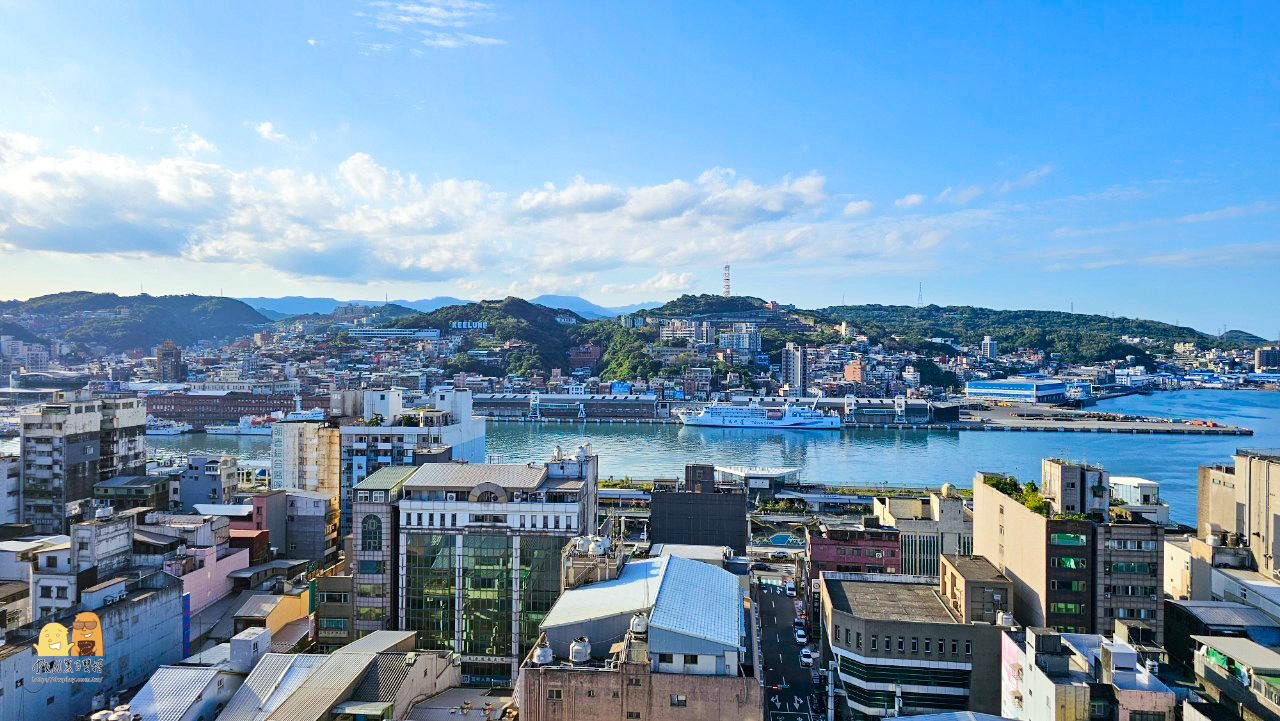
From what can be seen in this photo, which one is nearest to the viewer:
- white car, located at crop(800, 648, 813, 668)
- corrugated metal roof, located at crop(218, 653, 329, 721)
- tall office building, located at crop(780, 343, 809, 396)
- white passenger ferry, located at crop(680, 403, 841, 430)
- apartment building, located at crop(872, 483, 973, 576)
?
corrugated metal roof, located at crop(218, 653, 329, 721)

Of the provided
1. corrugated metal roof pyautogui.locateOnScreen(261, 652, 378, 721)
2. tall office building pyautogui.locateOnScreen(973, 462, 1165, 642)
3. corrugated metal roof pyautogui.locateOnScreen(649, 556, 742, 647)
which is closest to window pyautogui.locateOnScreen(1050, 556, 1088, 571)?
tall office building pyautogui.locateOnScreen(973, 462, 1165, 642)

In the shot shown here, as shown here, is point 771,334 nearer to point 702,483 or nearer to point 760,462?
point 760,462

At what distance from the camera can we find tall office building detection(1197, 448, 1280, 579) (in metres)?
12.3

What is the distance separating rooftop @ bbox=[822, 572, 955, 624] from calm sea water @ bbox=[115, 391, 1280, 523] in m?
14.7

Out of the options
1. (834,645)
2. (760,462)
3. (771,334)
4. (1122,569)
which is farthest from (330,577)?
(771,334)

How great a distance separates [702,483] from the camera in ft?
50.9

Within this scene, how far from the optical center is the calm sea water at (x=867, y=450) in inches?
1085

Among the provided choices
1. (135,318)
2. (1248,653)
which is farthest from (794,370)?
(135,318)

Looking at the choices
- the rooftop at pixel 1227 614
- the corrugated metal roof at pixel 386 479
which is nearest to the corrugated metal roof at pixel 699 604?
the corrugated metal roof at pixel 386 479

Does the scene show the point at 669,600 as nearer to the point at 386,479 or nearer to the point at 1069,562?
the point at 386,479

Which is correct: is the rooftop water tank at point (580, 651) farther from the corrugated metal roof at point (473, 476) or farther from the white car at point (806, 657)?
the white car at point (806, 657)

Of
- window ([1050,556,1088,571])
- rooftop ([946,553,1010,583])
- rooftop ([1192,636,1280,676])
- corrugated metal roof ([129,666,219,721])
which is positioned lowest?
rooftop ([1192,636,1280,676])

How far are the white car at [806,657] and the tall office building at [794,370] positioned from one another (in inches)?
1730

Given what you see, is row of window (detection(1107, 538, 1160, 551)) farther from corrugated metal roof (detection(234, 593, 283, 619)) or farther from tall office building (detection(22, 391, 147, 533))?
tall office building (detection(22, 391, 147, 533))
